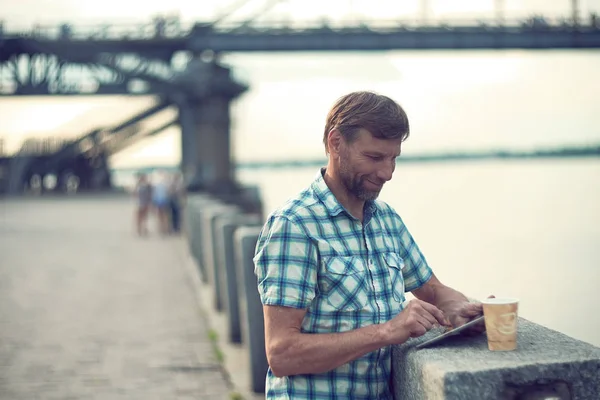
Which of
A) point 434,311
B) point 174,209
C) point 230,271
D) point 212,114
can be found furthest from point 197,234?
point 212,114

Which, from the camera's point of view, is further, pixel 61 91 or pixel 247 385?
pixel 61 91

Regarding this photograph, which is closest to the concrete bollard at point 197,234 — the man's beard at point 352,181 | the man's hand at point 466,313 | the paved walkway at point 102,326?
the paved walkway at point 102,326

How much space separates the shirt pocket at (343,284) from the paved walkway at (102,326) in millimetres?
3579

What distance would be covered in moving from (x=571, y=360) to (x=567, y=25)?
48972 millimetres

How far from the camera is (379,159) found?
2615mm

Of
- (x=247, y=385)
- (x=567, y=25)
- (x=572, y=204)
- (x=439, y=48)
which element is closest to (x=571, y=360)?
(x=247, y=385)

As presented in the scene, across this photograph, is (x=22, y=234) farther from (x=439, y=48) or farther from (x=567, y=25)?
(x=567, y=25)

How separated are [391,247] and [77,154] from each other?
4518 cm

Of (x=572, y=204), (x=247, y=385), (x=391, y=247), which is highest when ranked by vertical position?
(x=391, y=247)

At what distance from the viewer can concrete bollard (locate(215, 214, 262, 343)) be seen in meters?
7.60

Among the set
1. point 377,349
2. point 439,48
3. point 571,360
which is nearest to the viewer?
point 571,360

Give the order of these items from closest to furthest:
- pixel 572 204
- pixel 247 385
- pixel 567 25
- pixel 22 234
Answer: pixel 247 385, pixel 22 234, pixel 567 25, pixel 572 204

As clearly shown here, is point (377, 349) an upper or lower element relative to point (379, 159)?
lower

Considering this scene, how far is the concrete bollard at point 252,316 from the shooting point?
5.86 meters
